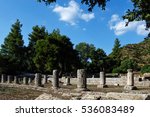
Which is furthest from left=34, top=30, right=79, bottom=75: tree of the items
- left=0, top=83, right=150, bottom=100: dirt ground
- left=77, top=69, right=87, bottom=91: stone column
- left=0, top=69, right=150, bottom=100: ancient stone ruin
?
A: left=77, top=69, right=87, bottom=91: stone column

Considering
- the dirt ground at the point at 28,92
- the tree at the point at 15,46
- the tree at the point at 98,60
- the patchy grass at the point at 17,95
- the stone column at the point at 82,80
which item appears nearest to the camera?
the patchy grass at the point at 17,95

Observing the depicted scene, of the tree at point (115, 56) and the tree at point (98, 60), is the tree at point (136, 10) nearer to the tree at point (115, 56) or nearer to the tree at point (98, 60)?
the tree at point (98, 60)

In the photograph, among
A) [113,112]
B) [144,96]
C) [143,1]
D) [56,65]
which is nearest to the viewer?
[113,112]

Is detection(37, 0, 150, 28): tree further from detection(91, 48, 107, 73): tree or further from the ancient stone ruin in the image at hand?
detection(91, 48, 107, 73): tree

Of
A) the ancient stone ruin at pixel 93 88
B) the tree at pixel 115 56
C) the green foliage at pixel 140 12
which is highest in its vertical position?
the tree at pixel 115 56

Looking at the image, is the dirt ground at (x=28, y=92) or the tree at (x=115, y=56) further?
the tree at (x=115, y=56)

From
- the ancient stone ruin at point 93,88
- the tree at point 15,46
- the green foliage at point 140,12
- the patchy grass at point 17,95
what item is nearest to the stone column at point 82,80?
the ancient stone ruin at point 93,88

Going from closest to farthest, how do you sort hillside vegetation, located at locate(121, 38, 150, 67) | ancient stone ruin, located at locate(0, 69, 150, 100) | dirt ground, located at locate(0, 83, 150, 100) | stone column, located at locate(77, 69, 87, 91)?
ancient stone ruin, located at locate(0, 69, 150, 100)
dirt ground, located at locate(0, 83, 150, 100)
stone column, located at locate(77, 69, 87, 91)
hillside vegetation, located at locate(121, 38, 150, 67)

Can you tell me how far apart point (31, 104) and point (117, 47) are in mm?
111963

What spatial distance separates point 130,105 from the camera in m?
9.81

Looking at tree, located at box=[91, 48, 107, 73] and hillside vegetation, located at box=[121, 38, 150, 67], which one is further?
hillside vegetation, located at box=[121, 38, 150, 67]

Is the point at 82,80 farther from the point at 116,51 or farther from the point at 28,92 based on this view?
the point at 116,51

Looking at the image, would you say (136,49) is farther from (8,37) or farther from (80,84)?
(80,84)

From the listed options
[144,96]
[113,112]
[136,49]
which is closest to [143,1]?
[144,96]
